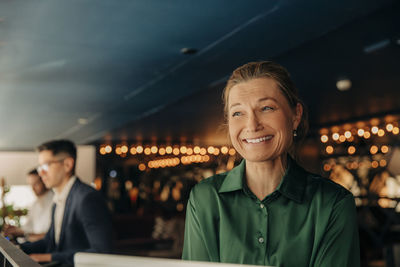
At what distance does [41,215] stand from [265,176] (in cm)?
426

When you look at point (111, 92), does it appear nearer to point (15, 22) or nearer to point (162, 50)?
point (162, 50)

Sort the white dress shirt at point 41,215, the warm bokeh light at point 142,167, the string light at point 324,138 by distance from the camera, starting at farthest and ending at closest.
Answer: the warm bokeh light at point 142,167, the string light at point 324,138, the white dress shirt at point 41,215

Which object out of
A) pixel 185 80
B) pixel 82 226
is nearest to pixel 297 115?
pixel 82 226

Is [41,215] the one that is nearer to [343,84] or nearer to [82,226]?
[82,226]

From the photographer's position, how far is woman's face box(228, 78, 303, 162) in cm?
129

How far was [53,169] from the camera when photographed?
3.32m

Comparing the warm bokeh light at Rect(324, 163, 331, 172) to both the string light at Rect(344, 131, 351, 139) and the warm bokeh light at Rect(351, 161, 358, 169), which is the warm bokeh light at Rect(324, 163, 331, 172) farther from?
the string light at Rect(344, 131, 351, 139)

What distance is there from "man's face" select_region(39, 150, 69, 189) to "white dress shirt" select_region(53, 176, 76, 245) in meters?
0.07

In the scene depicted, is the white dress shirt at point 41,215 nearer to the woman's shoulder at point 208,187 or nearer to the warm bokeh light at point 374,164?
the woman's shoulder at point 208,187

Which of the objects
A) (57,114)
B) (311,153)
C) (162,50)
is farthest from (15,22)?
(311,153)

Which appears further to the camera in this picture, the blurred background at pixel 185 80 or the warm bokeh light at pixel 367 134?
the warm bokeh light at pixel 367 134

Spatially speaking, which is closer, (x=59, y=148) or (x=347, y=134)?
(x=59, y=148)

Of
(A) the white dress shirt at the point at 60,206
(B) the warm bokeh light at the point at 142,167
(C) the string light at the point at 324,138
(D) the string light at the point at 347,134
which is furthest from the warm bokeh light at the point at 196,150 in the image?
(A) the white dress shirt at the point at 60,206

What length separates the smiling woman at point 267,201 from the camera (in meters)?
1.23
